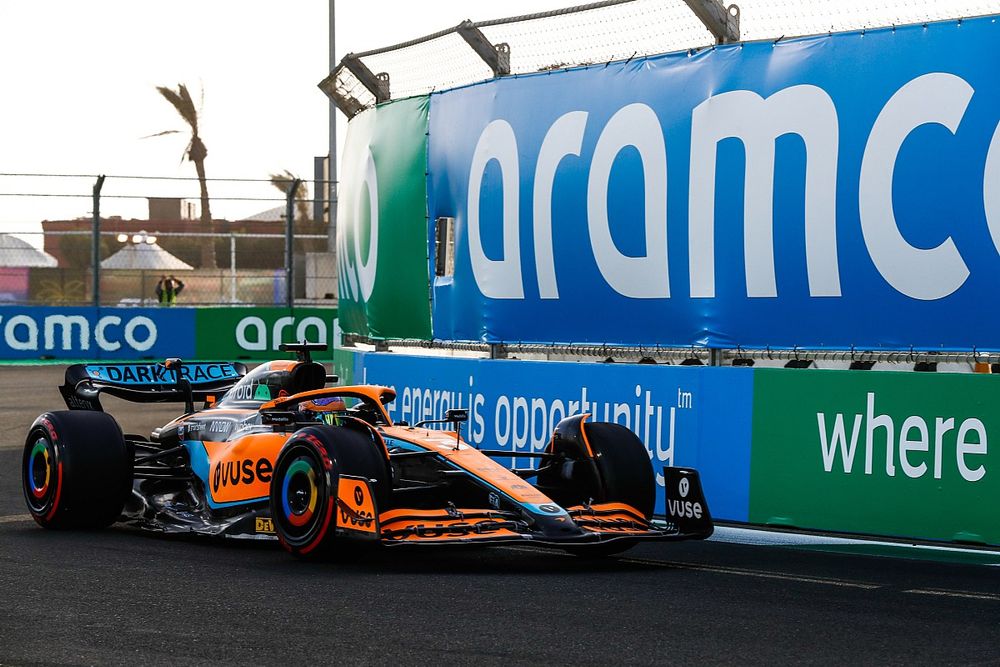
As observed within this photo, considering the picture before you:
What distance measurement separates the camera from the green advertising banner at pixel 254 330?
22734 millimetres

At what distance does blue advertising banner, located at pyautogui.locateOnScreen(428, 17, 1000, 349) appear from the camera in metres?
8.84

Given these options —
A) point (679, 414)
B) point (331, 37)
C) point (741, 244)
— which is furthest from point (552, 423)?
point (331, 37)

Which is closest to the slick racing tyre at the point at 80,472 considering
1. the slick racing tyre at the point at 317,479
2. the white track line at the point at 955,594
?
Answer: the slick racing tyre at the point at 317,479

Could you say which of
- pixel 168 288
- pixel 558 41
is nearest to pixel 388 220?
pixel 558 41

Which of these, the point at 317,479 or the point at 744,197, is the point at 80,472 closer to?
the point at 317,479

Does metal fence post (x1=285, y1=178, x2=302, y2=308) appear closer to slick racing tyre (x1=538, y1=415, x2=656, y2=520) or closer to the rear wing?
the rear wing

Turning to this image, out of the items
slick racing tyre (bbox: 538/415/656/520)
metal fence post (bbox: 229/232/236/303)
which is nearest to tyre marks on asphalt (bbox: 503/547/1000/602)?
slick racing tyre (bbox: 538/415/656/520)

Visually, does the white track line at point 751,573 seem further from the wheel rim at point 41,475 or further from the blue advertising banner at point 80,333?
the blue advertising banner at point 80,333

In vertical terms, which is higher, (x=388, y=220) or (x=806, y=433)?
(x=388, y=220)

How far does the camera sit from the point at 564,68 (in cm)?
Answer: 1112

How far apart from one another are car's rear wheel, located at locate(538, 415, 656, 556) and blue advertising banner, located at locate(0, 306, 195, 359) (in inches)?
563

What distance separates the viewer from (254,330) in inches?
915

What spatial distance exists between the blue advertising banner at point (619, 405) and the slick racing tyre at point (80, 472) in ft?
9.47

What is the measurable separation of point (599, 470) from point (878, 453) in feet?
5.49
